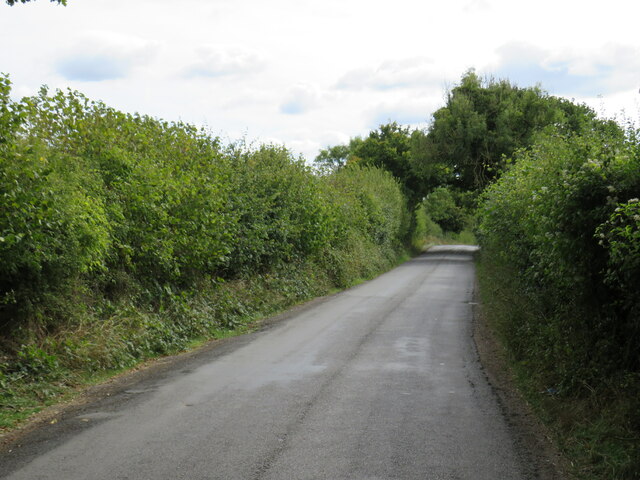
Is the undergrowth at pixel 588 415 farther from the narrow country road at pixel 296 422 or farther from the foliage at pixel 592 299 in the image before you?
the narrow country road at pixel 296 422

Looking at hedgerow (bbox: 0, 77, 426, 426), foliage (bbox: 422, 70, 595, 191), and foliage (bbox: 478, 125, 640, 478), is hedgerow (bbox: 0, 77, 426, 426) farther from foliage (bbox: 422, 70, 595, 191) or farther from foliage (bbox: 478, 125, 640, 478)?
foliage (bbox: 422, 70, 595, 191)

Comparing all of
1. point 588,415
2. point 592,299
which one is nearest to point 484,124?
point 592,299

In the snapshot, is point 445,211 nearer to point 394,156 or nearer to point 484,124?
point 394,156

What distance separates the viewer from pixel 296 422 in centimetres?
686

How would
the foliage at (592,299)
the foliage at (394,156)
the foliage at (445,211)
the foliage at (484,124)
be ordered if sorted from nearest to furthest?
the foliage at (592,299), the foliage at (484,124), the foliage at (394,156), the foliage at (445,211)

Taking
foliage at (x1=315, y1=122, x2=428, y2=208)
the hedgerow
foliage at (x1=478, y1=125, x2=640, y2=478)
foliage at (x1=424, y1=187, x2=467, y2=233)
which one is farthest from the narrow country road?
foliage at (x1=424, y1=187, x2=467, y2=233)

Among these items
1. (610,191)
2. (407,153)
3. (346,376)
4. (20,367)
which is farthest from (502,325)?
(407,153)

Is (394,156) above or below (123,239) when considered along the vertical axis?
above

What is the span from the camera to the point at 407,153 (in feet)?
163

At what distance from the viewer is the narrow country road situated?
18.0 ft

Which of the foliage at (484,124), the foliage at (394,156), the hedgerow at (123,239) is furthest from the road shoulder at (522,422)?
the foliage at (394,156)

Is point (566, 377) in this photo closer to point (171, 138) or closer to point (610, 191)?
point (610, 191)

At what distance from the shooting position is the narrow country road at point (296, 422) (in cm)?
549

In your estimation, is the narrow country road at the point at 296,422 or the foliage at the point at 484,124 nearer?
the narrow country road at the point at 296,422
